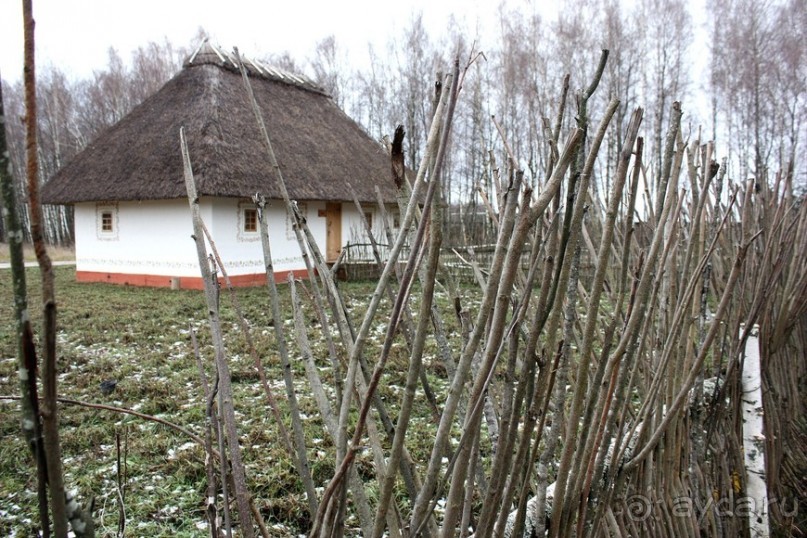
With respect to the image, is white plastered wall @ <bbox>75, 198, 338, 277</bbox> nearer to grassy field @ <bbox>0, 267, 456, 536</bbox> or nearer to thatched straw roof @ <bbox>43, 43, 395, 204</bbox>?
thatched straw roof @ <bbox>43, 43, 395, 204</bbox>

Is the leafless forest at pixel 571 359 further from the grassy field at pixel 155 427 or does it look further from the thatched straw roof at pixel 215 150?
the thatched straw roof at pixel 215 150

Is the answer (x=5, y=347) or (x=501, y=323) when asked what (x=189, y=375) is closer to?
(x=5, y=347)

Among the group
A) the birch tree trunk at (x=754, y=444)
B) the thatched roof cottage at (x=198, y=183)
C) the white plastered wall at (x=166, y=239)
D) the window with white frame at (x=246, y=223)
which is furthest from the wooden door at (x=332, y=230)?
the birch tree trunk at (x=754, y=444)

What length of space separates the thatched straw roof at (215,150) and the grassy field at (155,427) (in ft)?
12.1

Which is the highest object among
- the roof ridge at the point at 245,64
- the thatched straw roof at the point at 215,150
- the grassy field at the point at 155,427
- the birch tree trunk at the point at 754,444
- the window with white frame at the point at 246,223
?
the roof ridge at the point at 245,64

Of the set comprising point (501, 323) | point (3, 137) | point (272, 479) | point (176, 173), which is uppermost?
point (176, 173)

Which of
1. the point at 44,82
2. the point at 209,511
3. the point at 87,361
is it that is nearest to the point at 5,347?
the point at 87,361

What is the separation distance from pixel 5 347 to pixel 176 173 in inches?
201

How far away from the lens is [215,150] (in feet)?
32.8

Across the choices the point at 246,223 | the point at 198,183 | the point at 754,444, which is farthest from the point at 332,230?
the point at 754,444

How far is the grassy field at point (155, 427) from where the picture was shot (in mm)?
2418

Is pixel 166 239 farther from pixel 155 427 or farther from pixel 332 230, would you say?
pixel 155 427

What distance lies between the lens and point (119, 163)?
10992mm

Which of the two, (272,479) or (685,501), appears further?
(272,479)
